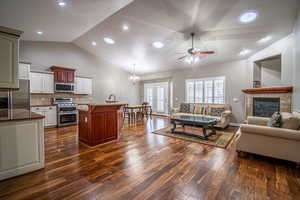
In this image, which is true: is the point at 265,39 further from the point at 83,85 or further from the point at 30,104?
the point at 30,104

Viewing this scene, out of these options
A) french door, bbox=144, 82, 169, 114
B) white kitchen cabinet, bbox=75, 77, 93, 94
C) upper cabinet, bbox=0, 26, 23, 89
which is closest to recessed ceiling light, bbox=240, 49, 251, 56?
french door, bbox=144, 82, 169, 114

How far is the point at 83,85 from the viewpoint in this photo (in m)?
6.47

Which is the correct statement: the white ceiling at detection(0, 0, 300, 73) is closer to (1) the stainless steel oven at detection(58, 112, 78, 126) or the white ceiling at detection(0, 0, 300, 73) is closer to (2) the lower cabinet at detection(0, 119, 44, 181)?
(2) the lower cabinet at detection(0, 119, 44, 181)

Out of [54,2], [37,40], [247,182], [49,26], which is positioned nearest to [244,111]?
[247,182]

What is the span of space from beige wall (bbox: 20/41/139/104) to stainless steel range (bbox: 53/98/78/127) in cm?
139

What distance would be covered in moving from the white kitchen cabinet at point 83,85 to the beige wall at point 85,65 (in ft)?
1.13

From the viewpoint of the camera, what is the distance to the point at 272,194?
1.65m

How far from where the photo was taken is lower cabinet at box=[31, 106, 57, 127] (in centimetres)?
509

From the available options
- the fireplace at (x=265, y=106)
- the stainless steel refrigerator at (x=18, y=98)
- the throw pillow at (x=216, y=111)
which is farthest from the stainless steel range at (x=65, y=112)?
the fireplace at (x=265, y=106)

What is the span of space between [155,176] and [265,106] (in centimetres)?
474

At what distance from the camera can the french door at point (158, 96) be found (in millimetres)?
8307

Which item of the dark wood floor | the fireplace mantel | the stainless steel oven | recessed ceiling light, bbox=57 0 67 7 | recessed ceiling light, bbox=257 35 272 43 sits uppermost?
recessed ceiling light, bbox=57 0 67 7

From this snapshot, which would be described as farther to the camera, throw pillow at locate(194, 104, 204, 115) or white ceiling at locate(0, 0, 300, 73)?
throw pillow at locate(194, 104, 204, 115)

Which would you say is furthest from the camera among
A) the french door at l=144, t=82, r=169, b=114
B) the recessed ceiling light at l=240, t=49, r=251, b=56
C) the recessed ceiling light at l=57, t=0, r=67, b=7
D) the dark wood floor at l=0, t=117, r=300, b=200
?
the french door at l=144, t=82, r=169, b=114
